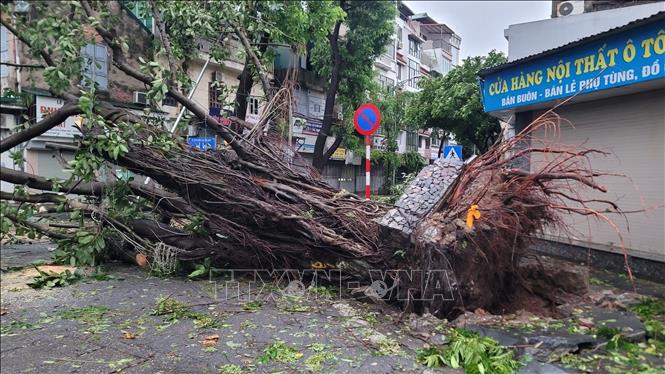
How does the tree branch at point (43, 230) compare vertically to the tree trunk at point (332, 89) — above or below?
below

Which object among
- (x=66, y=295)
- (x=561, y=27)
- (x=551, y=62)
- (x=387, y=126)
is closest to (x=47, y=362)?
(x=66, y=295)

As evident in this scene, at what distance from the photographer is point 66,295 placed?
16.5 feet

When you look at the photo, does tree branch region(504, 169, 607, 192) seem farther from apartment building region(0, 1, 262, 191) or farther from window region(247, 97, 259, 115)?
apartment building region(0, 1, 262, 191)

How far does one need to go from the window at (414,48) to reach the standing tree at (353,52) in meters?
23.1

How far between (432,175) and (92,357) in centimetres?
364

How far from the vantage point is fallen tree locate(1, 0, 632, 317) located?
182 inches

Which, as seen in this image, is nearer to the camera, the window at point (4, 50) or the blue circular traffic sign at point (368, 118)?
the blue circular traffic sign at point (368, 118)

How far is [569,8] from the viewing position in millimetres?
10234

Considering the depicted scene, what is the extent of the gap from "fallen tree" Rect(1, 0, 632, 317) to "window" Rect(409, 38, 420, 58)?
1431 inches

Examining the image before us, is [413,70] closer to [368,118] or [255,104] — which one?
[255,104]

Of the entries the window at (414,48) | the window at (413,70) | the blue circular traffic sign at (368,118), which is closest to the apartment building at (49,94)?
the blue circular traffic sign at (368,118)

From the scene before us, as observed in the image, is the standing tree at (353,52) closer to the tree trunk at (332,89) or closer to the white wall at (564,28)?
the tree trunk at (332,89)

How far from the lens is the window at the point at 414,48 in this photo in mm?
40678

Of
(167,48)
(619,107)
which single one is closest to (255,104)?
(167,48)
